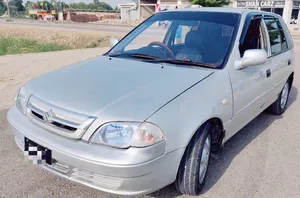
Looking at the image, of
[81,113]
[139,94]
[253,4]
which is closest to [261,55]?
[139,94]

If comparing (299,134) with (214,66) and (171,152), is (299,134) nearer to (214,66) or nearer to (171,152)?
(214,66)

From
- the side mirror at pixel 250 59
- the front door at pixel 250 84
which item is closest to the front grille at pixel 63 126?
the front door at pixel 250 84

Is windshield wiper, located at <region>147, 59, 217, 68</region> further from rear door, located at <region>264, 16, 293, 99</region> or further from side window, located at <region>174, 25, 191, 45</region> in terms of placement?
rear door, located at <region>264, 16, 293, 99</region>

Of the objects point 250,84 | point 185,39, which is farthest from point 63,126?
point 250,84

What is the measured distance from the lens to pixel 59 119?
2.15m

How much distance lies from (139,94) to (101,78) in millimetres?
540

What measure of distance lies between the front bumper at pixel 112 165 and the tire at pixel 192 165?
0.15 metres

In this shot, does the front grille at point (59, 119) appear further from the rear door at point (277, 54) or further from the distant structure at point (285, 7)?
the distant structure at point (285, 7)

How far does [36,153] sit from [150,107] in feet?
3.40

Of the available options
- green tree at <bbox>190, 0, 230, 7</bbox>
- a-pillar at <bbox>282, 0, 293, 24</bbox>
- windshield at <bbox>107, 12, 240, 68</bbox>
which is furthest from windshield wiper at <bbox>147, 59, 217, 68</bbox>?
a-pillar at <bbox>282, 0, 293, 24</bbox>

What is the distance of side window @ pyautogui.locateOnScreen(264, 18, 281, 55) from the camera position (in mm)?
3890

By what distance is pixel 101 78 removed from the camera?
2.62 m

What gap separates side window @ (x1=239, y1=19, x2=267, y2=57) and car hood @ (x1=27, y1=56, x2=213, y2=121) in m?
0.80

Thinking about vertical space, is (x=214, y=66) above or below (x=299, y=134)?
above
